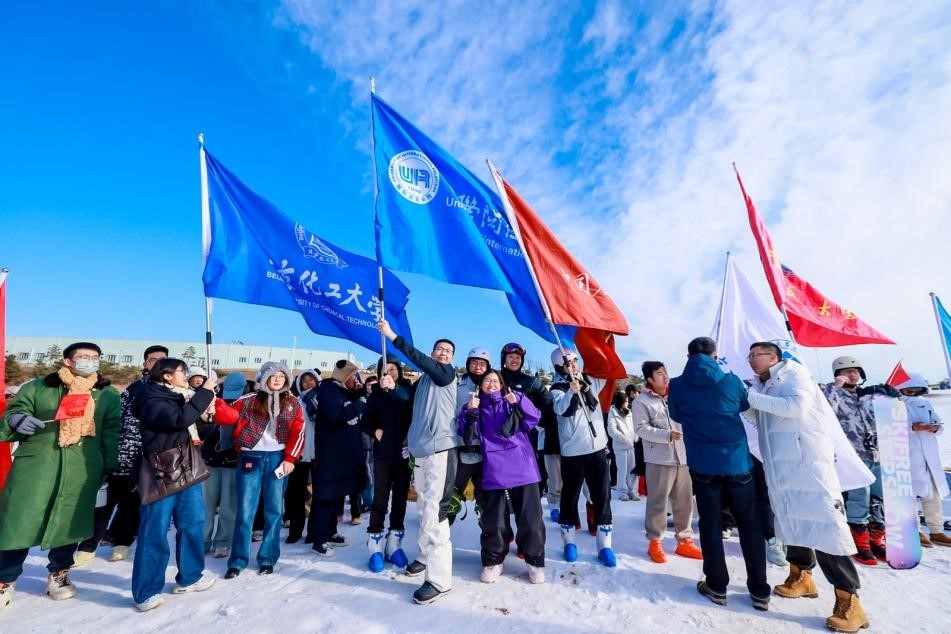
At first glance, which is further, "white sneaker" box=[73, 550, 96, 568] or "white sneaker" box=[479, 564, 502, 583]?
"white sneaker" box=[73, 550, 96, 568]

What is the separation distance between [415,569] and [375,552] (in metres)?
0.52

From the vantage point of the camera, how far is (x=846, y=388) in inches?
241

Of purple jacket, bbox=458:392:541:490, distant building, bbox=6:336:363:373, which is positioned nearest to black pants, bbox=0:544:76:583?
purple jacket, bbox=458:392:541:490

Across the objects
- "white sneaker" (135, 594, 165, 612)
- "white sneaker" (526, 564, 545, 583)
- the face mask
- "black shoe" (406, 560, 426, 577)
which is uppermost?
the face mask

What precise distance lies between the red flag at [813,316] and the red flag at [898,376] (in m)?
0.65

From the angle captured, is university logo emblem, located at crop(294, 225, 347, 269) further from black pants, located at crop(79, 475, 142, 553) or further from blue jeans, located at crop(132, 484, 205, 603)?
black pants, located at crop(79, 475, 142, 553)

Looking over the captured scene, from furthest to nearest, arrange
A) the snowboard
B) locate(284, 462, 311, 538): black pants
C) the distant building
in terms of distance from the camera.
A: the distant building, locate(284, 462, 311, 538): black pants, the snowboard

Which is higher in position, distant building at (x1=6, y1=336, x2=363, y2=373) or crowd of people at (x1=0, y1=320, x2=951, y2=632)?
distant building at (x1=6, y1=336, x2=363, y2=373)

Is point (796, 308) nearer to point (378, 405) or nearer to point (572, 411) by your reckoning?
point (572, 411)

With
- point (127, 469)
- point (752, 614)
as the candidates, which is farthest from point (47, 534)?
point (752, 614)

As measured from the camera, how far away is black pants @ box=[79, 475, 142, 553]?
16.5 feet

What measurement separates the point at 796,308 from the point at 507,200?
202 inches

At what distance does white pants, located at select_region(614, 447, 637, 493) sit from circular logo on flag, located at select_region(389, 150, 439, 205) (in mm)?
6752

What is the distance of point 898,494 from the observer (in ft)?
14.1
